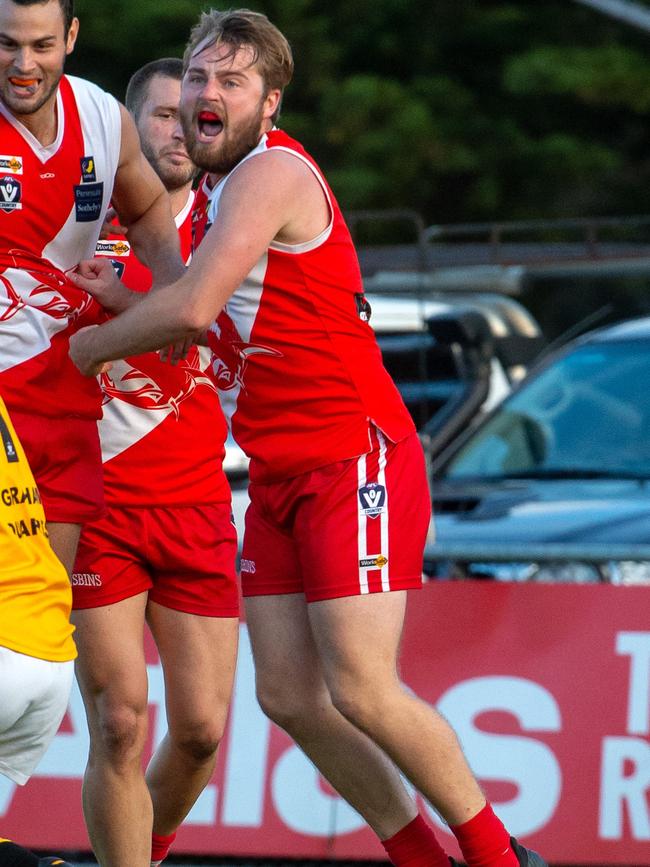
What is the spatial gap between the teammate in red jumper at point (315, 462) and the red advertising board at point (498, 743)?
1302 mm

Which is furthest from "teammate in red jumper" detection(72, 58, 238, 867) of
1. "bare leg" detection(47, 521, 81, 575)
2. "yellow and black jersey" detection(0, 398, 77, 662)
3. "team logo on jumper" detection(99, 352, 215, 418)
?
"yellow and black jersey" detection(0, 398, 77, 662)

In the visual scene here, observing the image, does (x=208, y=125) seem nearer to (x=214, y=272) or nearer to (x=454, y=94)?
(x=214, y=272)

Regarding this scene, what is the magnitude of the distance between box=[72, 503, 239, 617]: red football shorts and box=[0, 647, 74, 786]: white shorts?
1.14m

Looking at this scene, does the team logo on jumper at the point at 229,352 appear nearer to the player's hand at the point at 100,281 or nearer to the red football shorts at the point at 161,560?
the player's hand at the point at 100,281

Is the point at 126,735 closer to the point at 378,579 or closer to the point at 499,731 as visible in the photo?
the point at 378,579

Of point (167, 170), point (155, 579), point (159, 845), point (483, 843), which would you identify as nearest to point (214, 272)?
point (167, 170)

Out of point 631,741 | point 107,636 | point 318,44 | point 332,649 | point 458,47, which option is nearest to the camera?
point 332,649

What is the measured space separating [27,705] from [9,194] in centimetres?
135

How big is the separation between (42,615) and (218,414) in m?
1.71

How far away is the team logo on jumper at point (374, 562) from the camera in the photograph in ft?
14.8

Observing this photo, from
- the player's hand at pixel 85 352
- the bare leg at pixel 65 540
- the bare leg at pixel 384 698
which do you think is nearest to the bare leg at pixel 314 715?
the bare leg at pixel 384 698

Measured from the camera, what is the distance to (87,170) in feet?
14.2

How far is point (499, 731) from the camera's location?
237 inches

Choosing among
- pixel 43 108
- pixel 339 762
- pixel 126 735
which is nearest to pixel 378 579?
pixel 339 762
